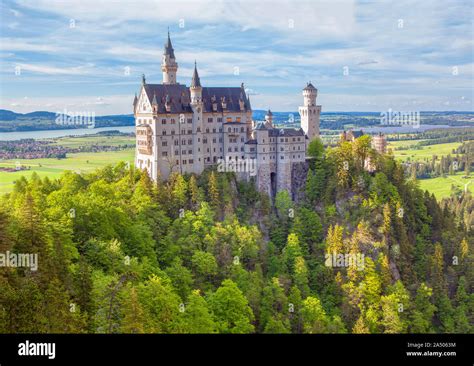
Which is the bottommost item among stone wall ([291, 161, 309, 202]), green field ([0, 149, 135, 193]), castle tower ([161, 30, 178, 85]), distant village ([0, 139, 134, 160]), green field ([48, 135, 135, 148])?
stone wall ([291, 161, 309, 202])

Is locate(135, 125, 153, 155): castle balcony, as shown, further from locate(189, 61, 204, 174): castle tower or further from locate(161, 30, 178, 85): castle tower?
locate(161, 30, 178, 85): castle tower

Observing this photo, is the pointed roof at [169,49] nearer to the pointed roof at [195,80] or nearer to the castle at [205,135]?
the castle at [205,135]

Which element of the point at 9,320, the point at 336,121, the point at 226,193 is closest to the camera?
the point at 9,320

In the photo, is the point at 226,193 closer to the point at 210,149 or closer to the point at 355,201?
the point at 210,149

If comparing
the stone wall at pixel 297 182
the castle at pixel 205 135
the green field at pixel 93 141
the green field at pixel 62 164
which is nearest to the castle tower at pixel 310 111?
the castle at pixel 205 135

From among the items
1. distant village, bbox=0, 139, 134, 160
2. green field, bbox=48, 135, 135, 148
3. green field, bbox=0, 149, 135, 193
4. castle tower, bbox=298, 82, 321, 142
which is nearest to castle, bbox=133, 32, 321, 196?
castle tower, bbox=298, 82, 321, 142
